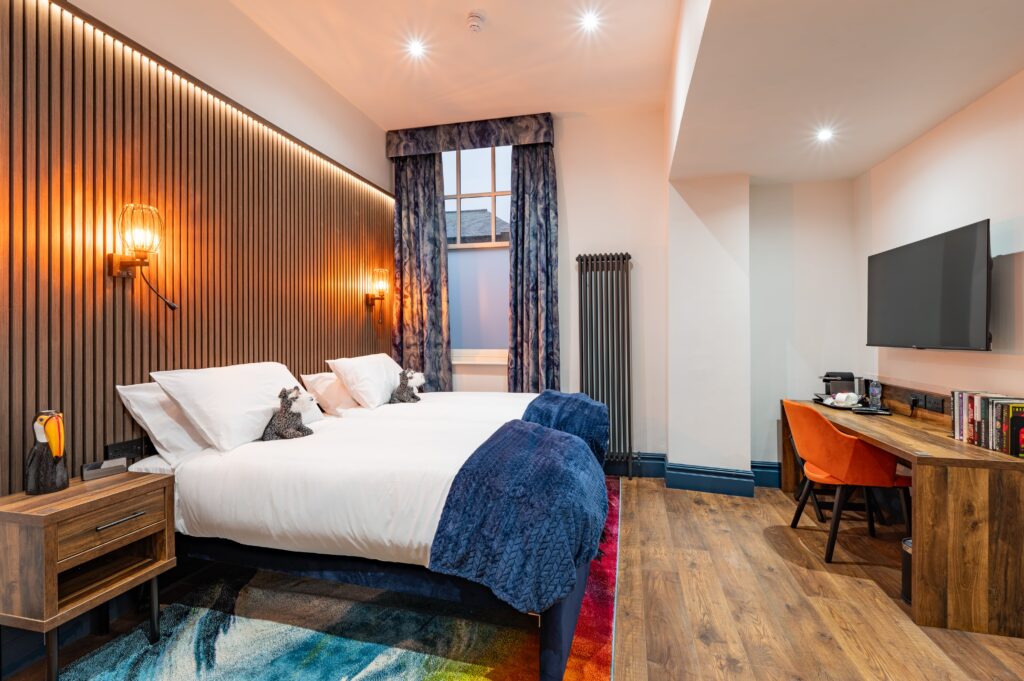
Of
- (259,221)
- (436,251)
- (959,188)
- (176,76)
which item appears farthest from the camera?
(436,251)

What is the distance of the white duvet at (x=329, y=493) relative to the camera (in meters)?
1.77

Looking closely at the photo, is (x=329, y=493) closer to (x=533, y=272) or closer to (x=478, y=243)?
(x=533, y=272)

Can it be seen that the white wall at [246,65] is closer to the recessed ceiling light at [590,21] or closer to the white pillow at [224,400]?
the white pillow at [224,400]

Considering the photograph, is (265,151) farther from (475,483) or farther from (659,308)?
(659,308)

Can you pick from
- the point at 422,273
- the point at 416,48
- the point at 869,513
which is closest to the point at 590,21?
the point at 416,48

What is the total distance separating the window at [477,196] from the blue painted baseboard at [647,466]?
7.65ft

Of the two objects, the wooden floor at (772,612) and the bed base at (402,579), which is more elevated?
the bed base at (402,579)

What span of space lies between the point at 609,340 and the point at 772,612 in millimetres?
2491

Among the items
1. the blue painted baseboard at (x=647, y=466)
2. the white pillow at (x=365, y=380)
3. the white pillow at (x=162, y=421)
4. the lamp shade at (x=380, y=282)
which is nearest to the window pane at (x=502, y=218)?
the lamp shade at (x=380, y=282)

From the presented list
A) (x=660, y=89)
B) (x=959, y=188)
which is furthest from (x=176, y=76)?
(x=959, y=188)

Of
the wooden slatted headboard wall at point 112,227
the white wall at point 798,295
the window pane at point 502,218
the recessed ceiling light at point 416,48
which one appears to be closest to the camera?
the wooden slatted headboard wall at point 112,227

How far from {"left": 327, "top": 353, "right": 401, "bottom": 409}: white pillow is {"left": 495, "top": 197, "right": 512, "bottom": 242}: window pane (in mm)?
1869

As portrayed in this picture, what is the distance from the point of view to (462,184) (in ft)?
15.8

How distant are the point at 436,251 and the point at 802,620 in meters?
3.82
